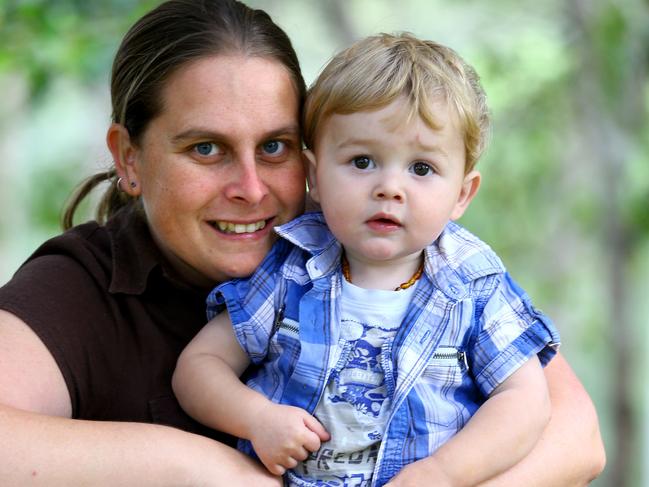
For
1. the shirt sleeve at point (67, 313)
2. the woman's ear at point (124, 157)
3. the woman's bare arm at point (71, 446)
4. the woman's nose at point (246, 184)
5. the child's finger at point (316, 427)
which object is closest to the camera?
the woman's bare arm at point (71, 446)

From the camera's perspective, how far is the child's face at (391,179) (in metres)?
2.02

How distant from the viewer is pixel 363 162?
6.77 ft

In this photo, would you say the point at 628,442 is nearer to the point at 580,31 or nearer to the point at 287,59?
the point at 580,31

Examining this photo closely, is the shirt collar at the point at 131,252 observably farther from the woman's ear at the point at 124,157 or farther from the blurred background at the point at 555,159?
the blurred background at the point at 555,159

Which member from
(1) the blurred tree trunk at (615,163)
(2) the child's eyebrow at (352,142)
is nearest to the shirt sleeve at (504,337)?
(2) the child's eyebrow at (352,142)

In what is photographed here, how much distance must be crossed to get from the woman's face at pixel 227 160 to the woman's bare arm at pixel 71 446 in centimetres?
44

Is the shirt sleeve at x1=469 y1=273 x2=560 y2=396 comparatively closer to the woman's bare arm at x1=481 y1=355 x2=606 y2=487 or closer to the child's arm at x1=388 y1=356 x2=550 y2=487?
the child's arm at x1=388 y1=356 x2=550 y2=487

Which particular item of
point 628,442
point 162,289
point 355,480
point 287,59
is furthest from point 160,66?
point 628,442

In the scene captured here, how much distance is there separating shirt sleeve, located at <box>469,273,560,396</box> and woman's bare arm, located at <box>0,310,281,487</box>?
1.53 ft

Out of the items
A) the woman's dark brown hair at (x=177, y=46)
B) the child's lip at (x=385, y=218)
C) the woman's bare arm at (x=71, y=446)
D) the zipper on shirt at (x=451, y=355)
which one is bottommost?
the woman's bare arm at (x=71, y=446)

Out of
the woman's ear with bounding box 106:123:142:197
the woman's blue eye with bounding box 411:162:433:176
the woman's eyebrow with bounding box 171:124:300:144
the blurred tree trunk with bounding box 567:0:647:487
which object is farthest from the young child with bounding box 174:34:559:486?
the blurred tree trunk with bounding box 567:0:647:487

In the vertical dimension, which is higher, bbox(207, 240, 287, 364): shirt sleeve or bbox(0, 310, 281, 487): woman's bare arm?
bbox(207, 240, 287, 364): shirt sleeve

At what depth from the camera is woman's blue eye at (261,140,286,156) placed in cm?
237

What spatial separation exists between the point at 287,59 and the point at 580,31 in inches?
177
